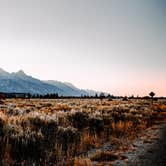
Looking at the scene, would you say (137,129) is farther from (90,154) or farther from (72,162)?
(72,162)

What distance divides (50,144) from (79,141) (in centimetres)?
213

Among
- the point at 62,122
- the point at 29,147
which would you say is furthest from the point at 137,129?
the point at 29,147

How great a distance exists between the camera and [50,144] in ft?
41.0

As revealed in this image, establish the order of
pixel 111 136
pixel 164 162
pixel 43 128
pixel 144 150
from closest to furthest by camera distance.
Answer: pixel 164 162
pixel 144 150
pixel 43 128
pixel 111 136

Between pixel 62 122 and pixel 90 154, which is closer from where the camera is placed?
pixel 90 154

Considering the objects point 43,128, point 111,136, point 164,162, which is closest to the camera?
point 164,162

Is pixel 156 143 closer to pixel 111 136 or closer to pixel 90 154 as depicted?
pixel 111 136

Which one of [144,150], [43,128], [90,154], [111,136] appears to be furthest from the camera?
[111,136]

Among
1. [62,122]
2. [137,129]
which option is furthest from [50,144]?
[137,129]

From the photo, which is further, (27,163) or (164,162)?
(164,162)

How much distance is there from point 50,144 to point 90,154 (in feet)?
5.23

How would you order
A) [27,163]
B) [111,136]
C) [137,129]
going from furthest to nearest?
[137,129] < [111,136] < [27,163]

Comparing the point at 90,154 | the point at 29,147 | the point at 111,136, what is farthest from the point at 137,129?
the point at 29,147

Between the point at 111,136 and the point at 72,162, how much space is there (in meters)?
7.33
